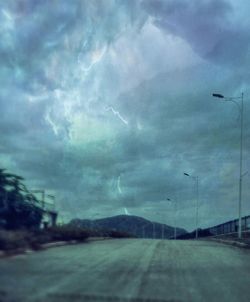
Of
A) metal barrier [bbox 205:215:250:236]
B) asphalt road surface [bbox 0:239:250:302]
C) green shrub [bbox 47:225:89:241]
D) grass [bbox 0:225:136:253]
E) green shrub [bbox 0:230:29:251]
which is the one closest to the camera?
asphalt road surface [bbox 0:239:250:302]

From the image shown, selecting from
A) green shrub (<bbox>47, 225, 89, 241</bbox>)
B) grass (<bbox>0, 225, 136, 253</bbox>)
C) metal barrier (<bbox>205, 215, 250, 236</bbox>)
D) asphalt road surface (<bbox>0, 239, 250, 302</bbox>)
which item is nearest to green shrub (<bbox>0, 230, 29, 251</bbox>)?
grass (<bbox>0, 225, 136, 253</bbox>)

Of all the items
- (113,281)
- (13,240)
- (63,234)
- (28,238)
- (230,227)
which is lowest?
(113,281)

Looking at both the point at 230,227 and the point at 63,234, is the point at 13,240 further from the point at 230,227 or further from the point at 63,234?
the point at 230,227

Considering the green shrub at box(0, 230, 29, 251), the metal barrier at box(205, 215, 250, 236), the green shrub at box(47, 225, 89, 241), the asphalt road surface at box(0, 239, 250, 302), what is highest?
the metal barrier at box(205, 215, 250, 236)

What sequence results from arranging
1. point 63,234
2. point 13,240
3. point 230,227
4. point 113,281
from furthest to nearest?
1. point 230,227
2. point 63,234
3. point 13,240
4. point 113,281

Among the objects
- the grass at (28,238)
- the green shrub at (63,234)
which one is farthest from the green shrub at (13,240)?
the green shrub at (63,234)

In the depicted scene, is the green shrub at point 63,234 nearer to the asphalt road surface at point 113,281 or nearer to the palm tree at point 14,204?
the palm tree at point 14,204

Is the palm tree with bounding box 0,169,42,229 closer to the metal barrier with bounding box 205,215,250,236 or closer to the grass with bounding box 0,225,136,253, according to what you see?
the grass with bounding box 0,225,136,253

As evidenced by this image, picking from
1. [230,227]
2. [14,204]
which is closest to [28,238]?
[14,204]

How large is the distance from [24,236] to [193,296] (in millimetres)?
13378

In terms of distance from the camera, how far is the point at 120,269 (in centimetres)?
1981

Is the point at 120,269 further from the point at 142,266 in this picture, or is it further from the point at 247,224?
the point at 247,224

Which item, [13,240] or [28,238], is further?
[28,238]

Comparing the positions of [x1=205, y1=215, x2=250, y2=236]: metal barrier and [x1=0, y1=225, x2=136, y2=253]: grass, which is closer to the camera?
[x1=0, y1=225, x2=136, y2=253]: grass
